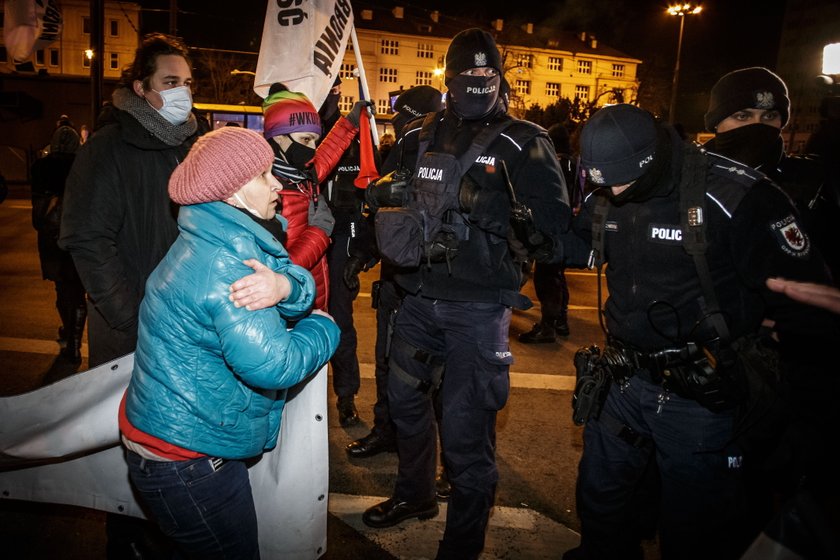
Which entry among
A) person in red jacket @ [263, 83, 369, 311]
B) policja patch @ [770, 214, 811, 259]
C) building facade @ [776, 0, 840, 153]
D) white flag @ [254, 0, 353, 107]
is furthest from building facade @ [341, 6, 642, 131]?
policja patch @ [770, 214, 811, 259]

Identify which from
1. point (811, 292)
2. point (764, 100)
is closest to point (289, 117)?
point (764, 100)

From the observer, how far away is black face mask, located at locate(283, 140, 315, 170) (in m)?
3.91

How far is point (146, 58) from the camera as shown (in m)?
3.24

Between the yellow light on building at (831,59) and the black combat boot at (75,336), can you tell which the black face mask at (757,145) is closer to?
the yellow light on building at (831,59)

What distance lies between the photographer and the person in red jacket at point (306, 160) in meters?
3.55

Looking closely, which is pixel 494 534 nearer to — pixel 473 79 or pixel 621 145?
pixel 621 145

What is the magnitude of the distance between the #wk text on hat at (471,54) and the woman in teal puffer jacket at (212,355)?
151 cm

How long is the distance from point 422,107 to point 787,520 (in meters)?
4.05

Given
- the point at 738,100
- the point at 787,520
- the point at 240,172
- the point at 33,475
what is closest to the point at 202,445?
the point at 240,172

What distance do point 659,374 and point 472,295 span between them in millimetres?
1009

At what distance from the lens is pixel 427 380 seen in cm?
341

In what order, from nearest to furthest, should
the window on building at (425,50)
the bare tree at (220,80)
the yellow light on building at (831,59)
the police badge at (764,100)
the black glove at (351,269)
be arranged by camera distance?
the police badge at (764,100) → the yellow light on building at (831,59) → the black glove at (351,269) → the bare tree at (220,80) → the window on building at (425,50)

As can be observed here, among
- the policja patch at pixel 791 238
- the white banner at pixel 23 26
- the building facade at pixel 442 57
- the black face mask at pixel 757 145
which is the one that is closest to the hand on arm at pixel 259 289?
the policja patch at pixel 791 238

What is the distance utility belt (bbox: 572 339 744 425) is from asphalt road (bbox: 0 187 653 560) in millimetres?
1086
